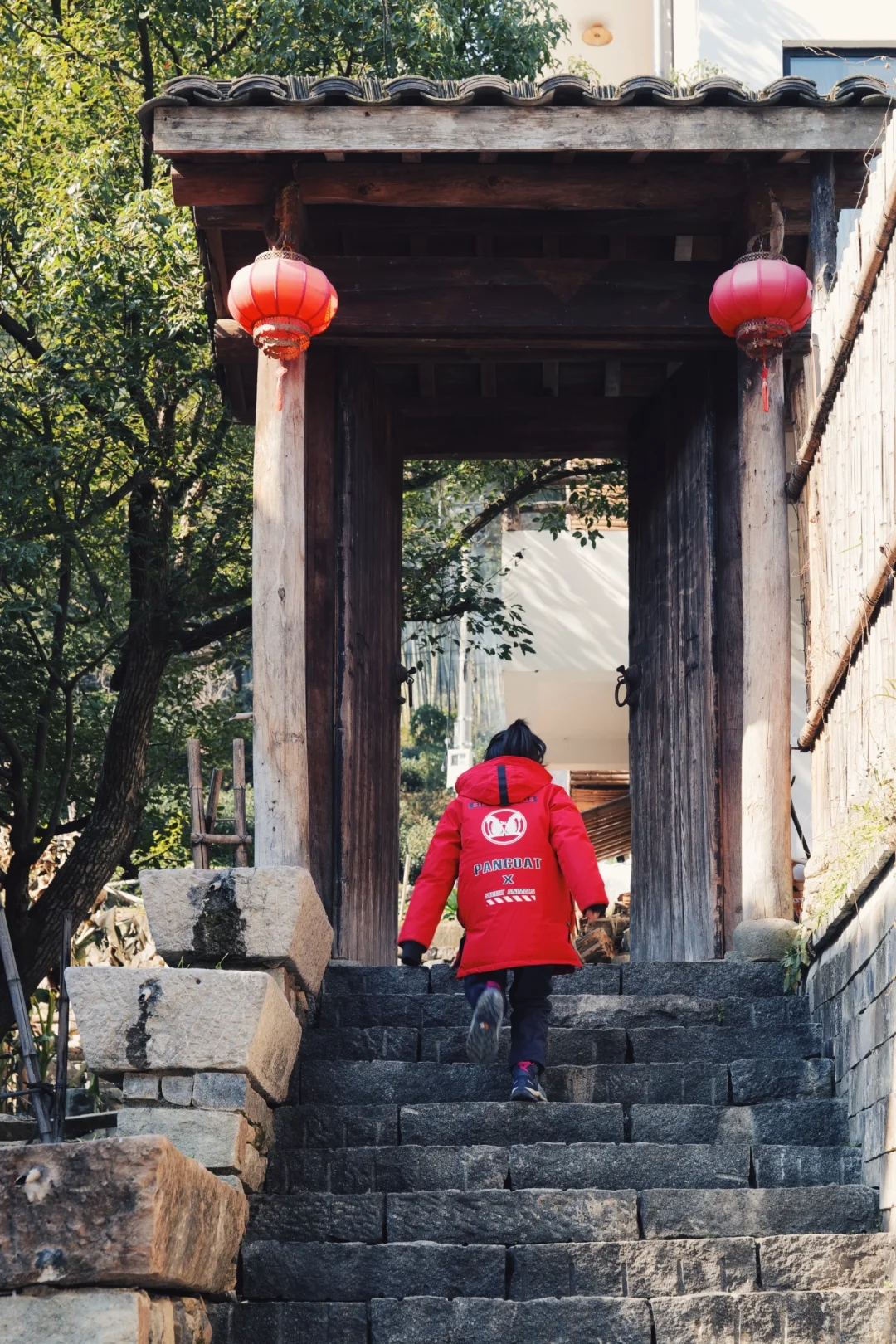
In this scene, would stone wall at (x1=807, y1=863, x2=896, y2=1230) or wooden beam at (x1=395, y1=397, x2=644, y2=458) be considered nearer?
stone wall at (x1=807, y1=863, x2=896, y2=1230)

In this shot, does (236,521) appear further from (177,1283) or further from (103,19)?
(177,1283)

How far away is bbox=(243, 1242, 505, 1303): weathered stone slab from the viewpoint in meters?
4.46

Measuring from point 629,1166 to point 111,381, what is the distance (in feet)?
23.2

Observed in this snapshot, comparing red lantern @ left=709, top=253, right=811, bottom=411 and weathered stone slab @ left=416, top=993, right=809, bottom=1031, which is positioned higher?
red lantern @ left=709, top=253, right=811, bottom=411

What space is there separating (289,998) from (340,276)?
3734 mm

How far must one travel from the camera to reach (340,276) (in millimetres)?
7734

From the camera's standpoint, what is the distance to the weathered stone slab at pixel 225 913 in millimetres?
5258

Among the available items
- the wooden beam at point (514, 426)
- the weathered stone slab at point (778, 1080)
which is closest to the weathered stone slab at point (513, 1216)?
the weathered stone slab at point (778, 1080)

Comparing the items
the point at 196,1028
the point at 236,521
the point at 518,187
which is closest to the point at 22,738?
the point at 236,521

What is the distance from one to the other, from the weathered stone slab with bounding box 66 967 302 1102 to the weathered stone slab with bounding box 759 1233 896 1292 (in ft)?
5.31

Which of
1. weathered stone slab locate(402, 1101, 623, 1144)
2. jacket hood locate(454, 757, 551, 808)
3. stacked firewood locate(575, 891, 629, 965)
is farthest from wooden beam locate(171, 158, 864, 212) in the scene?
stacked firewood locate(575, 891, 629, 965)

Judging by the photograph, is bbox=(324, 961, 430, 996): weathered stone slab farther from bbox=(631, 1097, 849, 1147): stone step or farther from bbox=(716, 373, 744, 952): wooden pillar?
bbox=(716, 373, 744, 952): wooden pillar

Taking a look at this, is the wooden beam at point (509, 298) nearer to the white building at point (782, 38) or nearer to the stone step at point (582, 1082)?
the stone step at point (582, 1082)

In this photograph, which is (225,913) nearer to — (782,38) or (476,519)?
(476,519)
